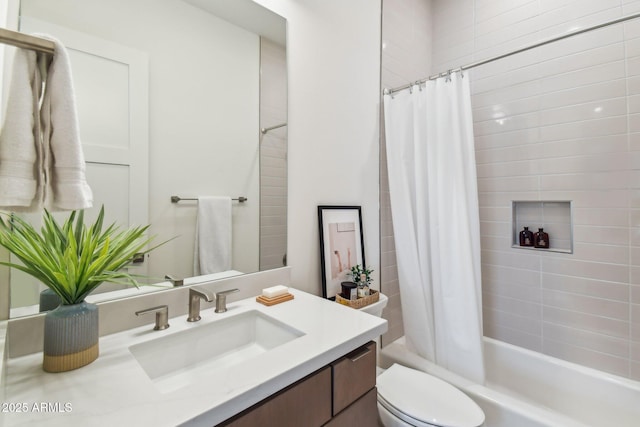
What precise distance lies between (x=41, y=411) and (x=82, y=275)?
0.94 ft

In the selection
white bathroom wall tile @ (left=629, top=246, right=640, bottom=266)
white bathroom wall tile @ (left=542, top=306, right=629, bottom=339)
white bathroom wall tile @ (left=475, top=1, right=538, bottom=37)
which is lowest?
white bathroom wall tile @ (left=542, top=306, right=629, bottom=339)

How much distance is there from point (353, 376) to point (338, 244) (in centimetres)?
79

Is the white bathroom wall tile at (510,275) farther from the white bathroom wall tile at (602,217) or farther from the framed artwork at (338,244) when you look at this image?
the framed artwork at (338,244)

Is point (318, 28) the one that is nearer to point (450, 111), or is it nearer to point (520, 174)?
point (450, 111)

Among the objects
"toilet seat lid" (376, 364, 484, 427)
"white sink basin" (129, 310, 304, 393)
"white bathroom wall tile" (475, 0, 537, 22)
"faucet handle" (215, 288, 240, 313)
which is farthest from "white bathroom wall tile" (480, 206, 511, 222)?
"faucet handle" (215, 288, 240, 313)

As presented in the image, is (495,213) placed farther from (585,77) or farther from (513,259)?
(585,77)

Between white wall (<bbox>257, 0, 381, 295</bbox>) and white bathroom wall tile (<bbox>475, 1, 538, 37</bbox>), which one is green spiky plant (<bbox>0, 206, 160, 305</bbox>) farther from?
white bathroom wall tile (<bbox>475, 1, 538, 37</bbox>)

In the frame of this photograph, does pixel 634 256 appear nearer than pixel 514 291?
Yes

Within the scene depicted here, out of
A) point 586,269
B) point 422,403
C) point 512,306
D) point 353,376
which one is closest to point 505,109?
point 586,269

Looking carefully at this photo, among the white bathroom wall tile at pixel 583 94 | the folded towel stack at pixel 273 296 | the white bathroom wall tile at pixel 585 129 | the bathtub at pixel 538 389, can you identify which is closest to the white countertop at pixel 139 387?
the folded towel stack at pixel 273 296

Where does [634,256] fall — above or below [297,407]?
above

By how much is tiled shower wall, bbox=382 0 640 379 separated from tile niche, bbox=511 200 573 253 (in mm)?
43

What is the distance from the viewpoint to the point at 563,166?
173 centimetres

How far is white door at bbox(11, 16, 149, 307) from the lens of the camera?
2.86 ft
